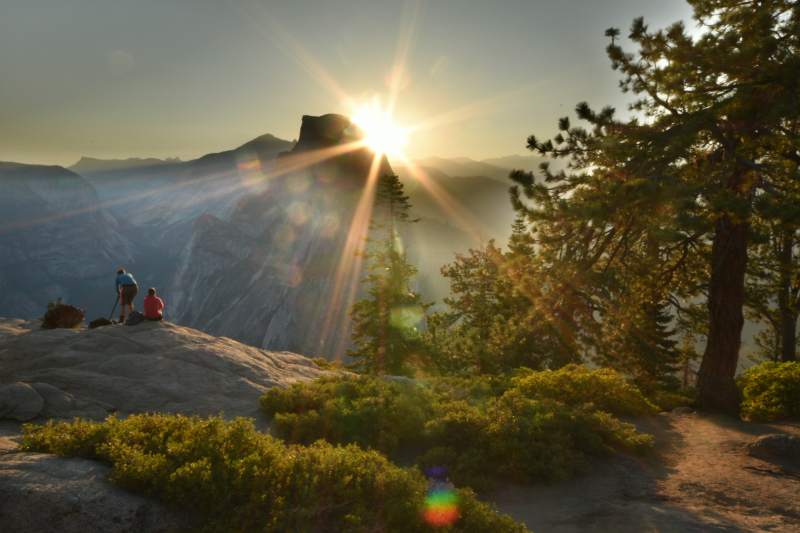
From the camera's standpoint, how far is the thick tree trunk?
456 inches

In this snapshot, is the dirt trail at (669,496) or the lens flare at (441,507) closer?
the lens flare at (441,507)

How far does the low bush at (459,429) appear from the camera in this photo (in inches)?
273

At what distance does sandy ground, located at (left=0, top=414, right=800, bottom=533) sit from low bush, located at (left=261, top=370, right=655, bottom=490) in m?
0.36

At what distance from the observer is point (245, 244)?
107 m

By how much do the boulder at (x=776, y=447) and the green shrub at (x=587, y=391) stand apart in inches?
124

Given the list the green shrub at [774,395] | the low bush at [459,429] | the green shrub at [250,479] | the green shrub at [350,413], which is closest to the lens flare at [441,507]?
the green shrub at [250,479]

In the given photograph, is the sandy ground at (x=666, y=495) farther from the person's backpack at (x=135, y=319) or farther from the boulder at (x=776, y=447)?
the person's backpack at (x=135, y=319)

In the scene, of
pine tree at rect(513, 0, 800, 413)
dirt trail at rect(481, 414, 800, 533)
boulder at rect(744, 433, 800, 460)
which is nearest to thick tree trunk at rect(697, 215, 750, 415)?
pine tree at rect(513, 0, 800, 413)

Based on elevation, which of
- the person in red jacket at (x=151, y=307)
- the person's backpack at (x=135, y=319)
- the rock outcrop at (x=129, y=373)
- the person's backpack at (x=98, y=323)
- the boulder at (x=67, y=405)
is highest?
the person in red jacket at (x=151, y=307)

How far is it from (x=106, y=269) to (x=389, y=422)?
162826 millimetres

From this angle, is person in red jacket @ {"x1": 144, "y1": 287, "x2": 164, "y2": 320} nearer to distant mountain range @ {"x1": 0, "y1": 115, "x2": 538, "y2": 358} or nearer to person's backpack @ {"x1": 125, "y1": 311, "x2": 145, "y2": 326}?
person's backpack @ {"x1": 125, "y1": 311, "x2": 145, "y2": 326}

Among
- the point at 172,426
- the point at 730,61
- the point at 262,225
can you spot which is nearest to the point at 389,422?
the point at 172,426

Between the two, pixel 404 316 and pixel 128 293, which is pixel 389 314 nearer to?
pixel 404 316

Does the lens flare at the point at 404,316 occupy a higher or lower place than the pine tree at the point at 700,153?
lower
